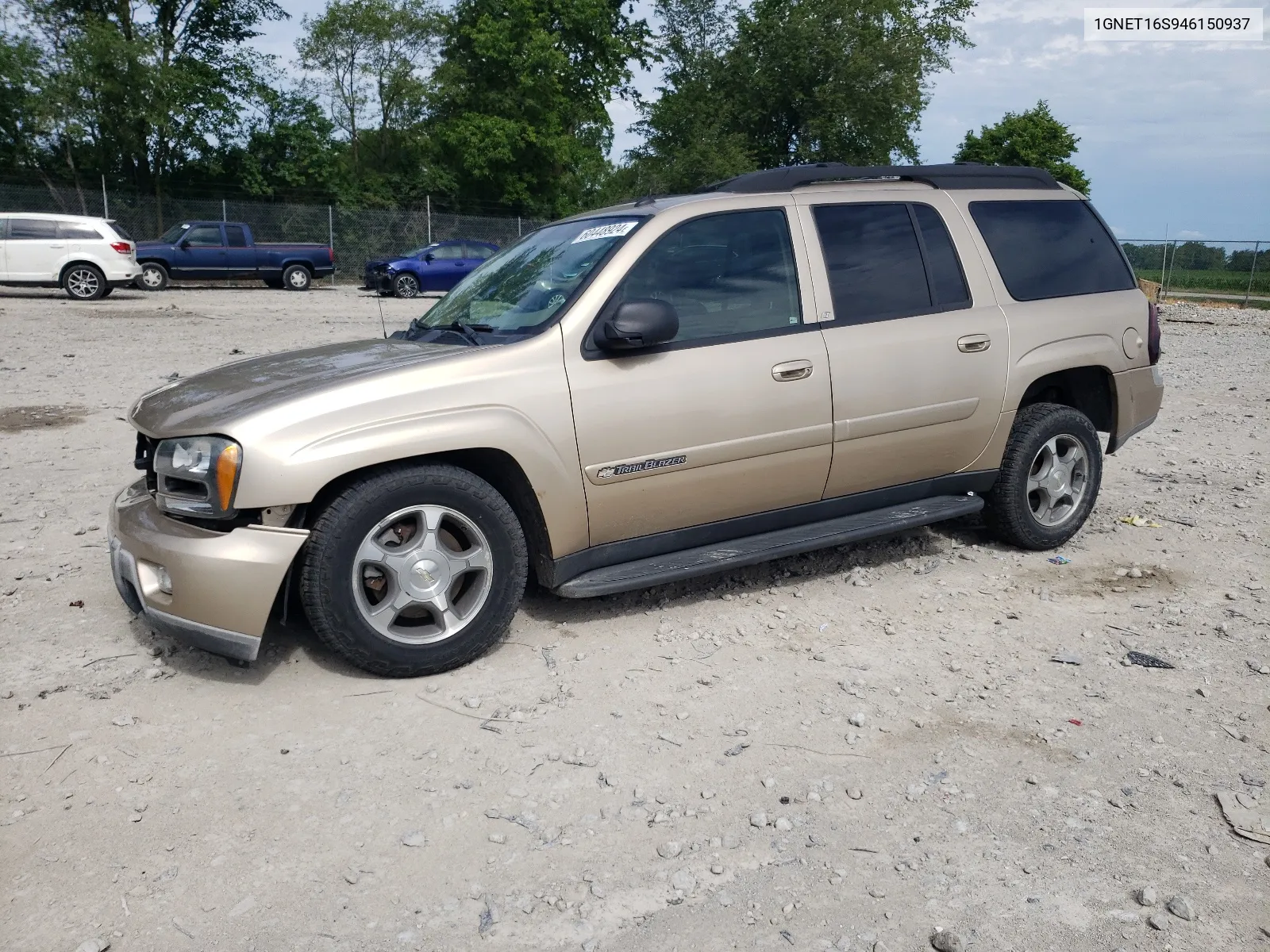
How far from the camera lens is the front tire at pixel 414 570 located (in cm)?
377

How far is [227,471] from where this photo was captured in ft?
11.9

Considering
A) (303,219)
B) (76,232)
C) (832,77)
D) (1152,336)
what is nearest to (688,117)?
(832,77)

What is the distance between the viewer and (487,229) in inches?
1449

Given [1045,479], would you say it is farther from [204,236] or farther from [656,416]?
[204,236]

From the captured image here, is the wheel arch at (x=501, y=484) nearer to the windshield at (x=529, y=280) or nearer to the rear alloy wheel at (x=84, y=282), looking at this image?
the windshield at (x=529, y=280)

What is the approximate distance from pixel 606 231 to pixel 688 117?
43431 mm

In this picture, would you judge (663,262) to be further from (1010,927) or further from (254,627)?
(1010,927)

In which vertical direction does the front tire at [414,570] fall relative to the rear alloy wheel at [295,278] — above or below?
below

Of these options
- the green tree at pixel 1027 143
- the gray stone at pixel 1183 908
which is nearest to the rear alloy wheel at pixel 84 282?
the gray stone at pixel 1183 908

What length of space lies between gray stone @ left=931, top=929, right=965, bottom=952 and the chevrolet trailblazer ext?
1.93 metres

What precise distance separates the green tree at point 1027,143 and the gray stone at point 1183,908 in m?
56.2

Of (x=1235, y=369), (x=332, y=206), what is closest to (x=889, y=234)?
(x=1235, y=369)

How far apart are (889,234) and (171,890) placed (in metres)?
4.03

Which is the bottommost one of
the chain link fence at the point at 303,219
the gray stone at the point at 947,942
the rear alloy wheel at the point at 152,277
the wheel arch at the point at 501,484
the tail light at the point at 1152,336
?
the gray stone at the point at 947,942
